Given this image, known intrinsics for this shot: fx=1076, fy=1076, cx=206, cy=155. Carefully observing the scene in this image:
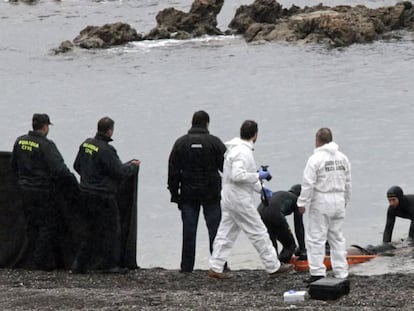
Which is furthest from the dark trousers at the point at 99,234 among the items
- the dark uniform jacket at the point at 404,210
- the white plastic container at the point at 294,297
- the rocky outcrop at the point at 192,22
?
the rocky outcrop at the point at 192,22

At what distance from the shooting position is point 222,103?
1758 inches

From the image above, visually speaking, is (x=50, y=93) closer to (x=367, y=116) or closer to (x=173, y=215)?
(x=367, y=116)

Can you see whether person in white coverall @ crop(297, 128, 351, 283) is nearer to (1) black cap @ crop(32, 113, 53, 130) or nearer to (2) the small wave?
(1) black cap @ crop(32, 113, 53, 130)

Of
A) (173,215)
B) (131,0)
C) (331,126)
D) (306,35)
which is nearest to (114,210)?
(173,215)

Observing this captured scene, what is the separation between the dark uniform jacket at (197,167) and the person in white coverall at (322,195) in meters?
1.38

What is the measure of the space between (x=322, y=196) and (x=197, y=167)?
1.70m

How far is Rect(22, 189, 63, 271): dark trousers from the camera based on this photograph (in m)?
13.0

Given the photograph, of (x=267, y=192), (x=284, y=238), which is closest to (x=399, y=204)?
(x=284, y=238)

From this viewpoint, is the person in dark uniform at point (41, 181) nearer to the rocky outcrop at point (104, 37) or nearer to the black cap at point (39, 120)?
the black cap at point (39, 120)

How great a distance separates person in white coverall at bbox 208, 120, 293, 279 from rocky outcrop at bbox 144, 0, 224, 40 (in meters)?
46.5

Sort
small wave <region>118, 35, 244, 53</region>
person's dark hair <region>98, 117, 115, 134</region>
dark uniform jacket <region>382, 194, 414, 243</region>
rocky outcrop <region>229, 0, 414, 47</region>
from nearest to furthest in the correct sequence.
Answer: person's dark hair <region>98, 117, 115, 134</region>
dark uniform jacket <region>382, 194, 414, 243</region>
rocky outcrop <region>229, 0, 414, 47</region>
small wave <region>118, 35, 244, 53</region>

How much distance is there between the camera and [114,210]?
42.3 feet

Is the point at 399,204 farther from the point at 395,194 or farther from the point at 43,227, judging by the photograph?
the point at 43,227

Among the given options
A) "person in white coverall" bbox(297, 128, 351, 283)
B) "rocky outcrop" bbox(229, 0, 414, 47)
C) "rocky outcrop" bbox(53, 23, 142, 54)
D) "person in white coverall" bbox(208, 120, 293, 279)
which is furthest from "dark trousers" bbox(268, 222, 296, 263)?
"rocky outcrop" bbox(53, 23, 142, 54)
